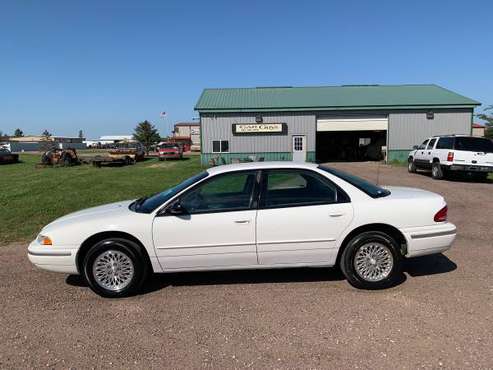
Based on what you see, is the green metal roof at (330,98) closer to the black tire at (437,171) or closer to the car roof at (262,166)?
the black tire at (437,171)

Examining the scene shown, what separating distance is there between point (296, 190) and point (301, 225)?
18.9 inches

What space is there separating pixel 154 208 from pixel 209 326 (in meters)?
1.53

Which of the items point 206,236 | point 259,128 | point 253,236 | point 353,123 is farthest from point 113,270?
point 353,123

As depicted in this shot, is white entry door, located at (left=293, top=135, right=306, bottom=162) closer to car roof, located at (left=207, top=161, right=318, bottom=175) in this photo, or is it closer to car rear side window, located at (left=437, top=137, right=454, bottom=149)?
car rear side window, located at (left=437, top=137, right=454, bottom=149)

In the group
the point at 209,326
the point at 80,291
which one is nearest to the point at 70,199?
the point at 80,291

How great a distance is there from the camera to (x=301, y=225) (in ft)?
14.2

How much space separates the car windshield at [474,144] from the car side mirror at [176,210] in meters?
13.9

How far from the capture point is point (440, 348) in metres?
3.16

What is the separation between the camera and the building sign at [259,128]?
26781mm

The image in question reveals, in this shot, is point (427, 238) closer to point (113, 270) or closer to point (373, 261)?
point (373, 261)

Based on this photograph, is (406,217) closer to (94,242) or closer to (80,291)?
(94,242)

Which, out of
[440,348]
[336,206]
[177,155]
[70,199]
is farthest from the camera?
[177,155]

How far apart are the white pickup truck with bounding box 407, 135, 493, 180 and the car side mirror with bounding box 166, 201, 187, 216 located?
535 inches

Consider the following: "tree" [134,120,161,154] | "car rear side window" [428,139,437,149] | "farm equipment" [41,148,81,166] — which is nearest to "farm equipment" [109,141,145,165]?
"farm equipment" [41,148,81,166]
